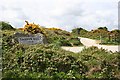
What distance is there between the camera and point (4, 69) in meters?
10.6

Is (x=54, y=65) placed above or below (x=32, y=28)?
below

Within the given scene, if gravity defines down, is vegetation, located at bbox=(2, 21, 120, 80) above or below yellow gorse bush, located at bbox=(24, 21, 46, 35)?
below

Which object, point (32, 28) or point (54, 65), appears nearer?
point (54, 65)

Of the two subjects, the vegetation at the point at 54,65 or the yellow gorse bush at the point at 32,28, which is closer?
the vegetation at the point at 54,65

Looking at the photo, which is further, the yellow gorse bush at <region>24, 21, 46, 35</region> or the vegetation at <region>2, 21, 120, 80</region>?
the yellow gorse bush at <region>24, 21, 46, 35</region>

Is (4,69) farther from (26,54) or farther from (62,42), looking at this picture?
(62,42)

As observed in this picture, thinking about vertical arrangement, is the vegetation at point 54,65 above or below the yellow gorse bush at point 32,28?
below

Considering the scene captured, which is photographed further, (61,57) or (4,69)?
(61,57)

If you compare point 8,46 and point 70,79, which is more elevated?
point 8,46

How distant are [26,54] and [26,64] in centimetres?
69

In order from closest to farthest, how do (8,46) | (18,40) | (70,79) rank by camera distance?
(70,79)
(8,46)
(18,40)

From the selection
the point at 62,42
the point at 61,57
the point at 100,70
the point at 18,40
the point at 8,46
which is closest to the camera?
the point at 100,70

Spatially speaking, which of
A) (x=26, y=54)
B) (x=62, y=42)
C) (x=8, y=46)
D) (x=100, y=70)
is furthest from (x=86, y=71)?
(x=62, y=42)

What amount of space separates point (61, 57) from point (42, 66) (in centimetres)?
90
